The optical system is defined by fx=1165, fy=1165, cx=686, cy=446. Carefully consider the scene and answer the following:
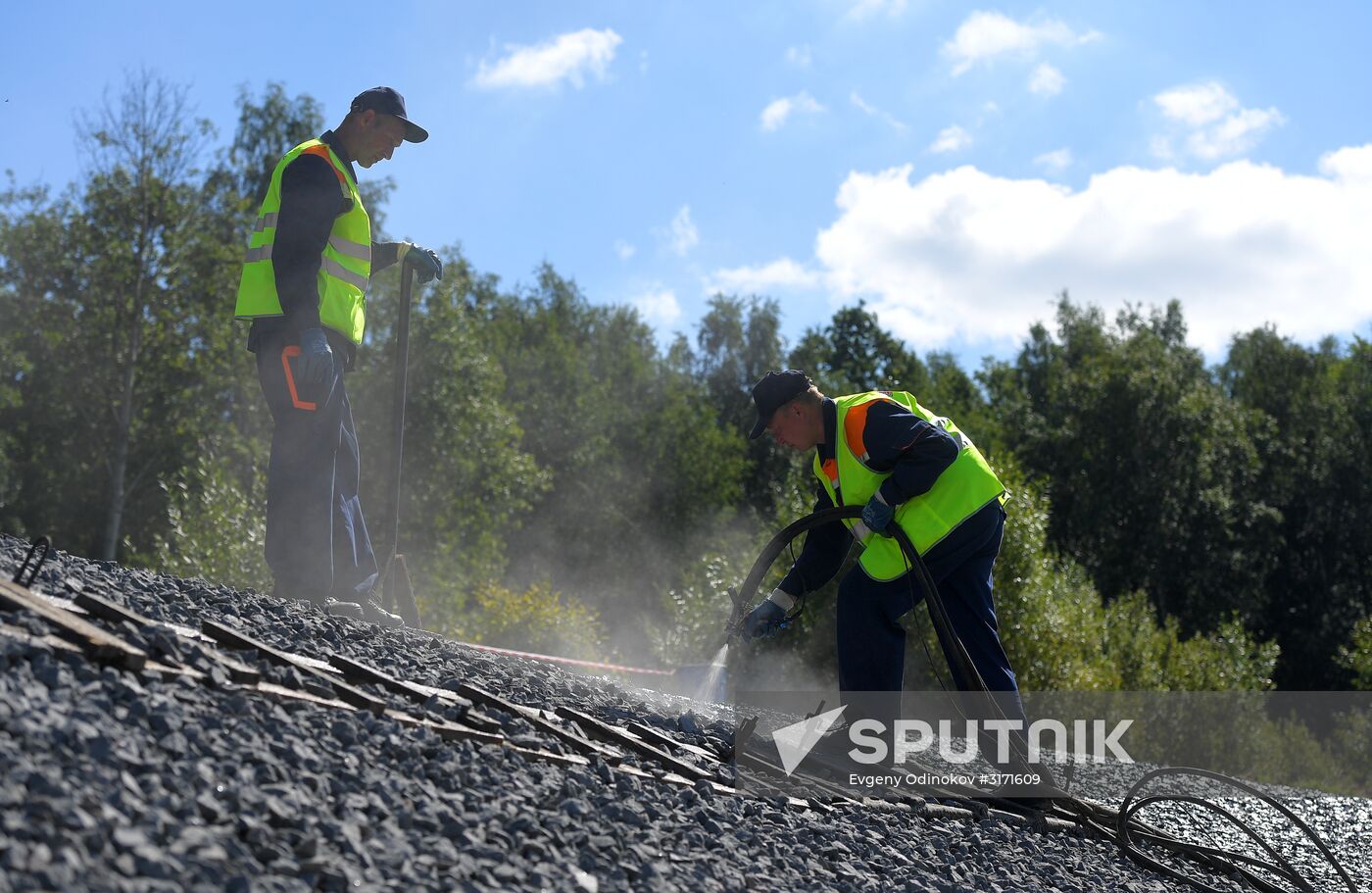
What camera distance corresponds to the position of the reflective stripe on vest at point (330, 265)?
547cm

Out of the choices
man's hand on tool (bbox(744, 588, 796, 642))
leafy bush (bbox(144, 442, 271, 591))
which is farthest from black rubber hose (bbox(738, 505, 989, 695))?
leafy bush (bbox(144, 442, 271, 591))

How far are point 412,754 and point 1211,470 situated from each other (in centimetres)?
4168

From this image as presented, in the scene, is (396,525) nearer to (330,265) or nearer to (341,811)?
(330,265)

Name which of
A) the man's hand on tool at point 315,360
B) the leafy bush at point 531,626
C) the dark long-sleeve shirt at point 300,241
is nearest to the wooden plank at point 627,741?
the man's hand on tool at point 315,360

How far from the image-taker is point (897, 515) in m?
5.09

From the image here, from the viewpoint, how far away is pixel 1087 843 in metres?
4.75

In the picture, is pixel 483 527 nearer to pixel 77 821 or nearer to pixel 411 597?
pixel 411 597

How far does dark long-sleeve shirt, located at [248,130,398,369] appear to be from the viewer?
5.40 m

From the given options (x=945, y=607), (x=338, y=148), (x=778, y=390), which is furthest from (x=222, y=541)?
(x=945, y=607)

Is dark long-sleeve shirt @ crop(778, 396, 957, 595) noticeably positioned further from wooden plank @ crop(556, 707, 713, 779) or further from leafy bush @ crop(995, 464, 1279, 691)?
leafy bush @ crop(995, 464, 1279, 691)

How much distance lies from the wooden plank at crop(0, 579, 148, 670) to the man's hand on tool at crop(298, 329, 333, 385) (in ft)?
6.91

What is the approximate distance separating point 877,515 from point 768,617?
2.87ft

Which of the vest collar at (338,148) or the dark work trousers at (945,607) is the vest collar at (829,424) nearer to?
the dark work trousers at (945,607)

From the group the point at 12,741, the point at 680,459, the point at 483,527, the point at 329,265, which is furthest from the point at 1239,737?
the point at 680,459
